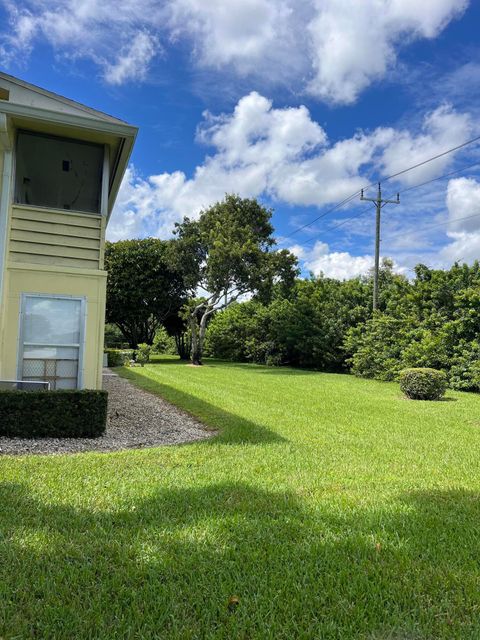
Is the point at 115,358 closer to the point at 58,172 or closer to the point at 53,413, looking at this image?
the point at 58,172

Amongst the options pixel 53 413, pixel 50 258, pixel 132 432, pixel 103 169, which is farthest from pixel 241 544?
pixel 103 169

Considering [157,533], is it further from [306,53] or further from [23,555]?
[306,53]

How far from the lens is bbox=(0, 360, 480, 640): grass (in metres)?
2.14

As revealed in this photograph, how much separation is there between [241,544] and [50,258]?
16.3 feet

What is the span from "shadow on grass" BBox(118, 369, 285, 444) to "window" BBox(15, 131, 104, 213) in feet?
13.3

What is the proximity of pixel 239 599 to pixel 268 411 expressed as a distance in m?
6.63

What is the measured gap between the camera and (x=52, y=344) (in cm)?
628

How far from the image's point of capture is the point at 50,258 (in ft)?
20.9

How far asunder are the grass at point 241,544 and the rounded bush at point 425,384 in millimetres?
6534

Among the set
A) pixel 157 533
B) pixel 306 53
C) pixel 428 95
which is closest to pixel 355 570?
pixel 157 533

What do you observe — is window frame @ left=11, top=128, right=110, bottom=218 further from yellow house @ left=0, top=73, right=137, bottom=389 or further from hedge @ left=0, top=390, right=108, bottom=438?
hedge @ left=0, top=390, right=108, bottom=438

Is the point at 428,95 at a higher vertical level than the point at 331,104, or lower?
lower

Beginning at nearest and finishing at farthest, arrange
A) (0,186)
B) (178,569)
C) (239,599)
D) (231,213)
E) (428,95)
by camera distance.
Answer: (239,599) < (178,569) < (0,186) < (428,95) < (231,213)

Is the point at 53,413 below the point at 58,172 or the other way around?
below
